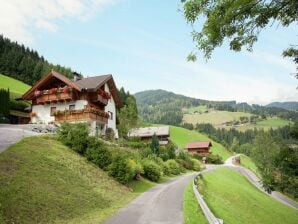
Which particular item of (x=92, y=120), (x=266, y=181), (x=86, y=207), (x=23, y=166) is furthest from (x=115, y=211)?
(x=92, y=120)

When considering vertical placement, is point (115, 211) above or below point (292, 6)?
below

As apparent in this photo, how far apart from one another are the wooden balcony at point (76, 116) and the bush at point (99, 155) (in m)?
17.5

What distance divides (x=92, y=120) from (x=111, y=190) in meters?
22.7

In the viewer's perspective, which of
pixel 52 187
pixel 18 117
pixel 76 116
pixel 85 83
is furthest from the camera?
pixel 18 117

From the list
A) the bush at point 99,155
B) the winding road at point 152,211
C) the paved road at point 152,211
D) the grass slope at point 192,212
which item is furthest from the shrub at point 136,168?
the grass slope at point 192,212

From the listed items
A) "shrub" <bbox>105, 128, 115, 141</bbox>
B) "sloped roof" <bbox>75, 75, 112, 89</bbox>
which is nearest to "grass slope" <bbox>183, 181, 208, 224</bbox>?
"shrub" <bbox>105, 128, 115, 141</bbox>

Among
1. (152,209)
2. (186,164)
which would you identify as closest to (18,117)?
(186,164)

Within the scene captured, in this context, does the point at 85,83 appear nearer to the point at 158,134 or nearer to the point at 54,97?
the point at 54,97

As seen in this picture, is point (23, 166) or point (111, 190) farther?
point (111, 190)

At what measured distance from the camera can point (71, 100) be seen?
47156mm

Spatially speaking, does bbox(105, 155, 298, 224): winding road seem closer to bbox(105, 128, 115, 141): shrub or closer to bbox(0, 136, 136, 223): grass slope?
bbox(0, 136, 136, 223): grass slope

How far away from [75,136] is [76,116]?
17796 mm

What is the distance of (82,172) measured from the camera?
22.8m

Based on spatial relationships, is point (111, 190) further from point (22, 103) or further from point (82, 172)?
point (22, 103)
